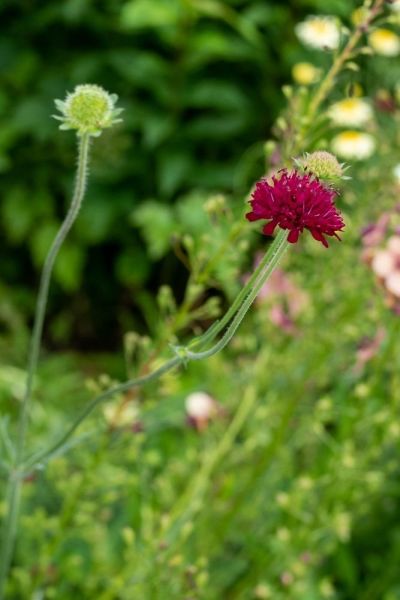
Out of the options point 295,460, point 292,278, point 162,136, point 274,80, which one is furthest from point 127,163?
point 292,278

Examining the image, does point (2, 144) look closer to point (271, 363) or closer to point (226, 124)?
point (226, 124)

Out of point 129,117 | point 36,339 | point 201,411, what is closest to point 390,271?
point 201,411

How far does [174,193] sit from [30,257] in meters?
0.53

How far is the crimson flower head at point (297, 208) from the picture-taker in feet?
2.18

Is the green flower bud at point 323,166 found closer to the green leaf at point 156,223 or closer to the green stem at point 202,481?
the green stem at point 202,481

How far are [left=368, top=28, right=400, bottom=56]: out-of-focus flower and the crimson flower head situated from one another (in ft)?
5.93

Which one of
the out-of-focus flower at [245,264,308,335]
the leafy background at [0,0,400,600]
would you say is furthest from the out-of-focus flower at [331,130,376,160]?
the out-of-focus flower at [245,264,308,335]

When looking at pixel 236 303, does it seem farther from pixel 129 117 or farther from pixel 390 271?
pixel 129 117

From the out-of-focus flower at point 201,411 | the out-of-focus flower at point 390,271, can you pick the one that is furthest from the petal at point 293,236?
the out-of-focus flower at point 201,411

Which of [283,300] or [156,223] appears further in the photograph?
[156,223]

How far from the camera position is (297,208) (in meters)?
0.67

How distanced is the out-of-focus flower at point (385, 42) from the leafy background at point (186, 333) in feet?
0.14

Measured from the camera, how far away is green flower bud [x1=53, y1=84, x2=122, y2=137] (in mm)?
827

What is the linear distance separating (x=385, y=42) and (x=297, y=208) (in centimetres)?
191
